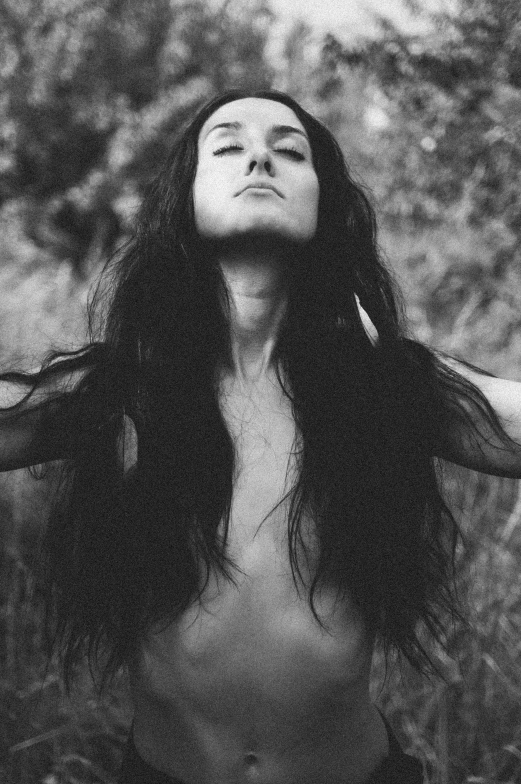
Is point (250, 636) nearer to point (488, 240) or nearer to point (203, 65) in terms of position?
point (488, 240)

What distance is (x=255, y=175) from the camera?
4.22 feet

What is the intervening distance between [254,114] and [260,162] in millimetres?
172

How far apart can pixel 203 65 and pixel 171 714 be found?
9.10m

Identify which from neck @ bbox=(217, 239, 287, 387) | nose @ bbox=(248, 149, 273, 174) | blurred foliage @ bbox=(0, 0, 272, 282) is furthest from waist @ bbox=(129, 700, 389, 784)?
blurred foliage @ bbox=(0, 0, 272, 282)

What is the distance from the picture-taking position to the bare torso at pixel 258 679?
119 cm

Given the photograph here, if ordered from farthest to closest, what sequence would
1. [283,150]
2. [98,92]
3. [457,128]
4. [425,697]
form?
[98,92] → [457,128] → [425,697] → [283,150]

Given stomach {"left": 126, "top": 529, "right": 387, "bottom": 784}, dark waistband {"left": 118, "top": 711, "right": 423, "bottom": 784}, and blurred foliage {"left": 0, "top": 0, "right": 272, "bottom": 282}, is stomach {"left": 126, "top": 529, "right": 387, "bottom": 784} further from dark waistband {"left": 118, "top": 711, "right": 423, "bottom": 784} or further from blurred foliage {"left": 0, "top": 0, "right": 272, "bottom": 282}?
blurred foliage {"left": 0, "top": 0, "right": 272, "bottom": 282}

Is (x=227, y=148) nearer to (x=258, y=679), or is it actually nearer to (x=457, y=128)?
(x=258, y=679)

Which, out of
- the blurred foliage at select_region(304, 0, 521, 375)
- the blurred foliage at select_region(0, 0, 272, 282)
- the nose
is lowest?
the nose

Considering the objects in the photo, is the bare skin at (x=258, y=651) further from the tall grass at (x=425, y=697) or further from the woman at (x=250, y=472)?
the tall grass at (x=425, y=697)

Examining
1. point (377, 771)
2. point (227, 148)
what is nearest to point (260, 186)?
point (227, 148)

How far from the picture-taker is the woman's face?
50.1 inches

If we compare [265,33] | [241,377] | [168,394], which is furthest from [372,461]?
[265,33]

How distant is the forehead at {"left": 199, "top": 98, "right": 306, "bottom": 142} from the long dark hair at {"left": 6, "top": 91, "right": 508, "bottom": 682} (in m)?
0.11
